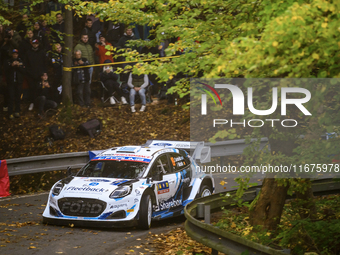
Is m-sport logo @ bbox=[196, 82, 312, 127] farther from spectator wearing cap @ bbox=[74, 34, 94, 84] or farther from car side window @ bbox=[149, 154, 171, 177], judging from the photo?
spectator wearing cap @ bbox=[74, 34, 94, 84]

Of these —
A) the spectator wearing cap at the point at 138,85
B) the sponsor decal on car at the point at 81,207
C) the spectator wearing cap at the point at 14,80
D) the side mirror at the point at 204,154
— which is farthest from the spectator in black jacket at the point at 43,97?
the sponsor decal on car at the point at 81,207

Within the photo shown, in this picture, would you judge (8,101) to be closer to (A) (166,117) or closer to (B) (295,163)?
A: (A) (166,117)

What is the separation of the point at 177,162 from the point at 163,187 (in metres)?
1.15

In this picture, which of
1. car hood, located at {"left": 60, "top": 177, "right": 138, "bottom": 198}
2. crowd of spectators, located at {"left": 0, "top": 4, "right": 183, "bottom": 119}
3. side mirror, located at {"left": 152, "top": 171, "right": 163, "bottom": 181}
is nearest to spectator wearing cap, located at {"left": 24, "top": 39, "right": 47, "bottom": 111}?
crowd of spectators, located at {"left": 0, "top": 4, "right": 183, "bottom": 119}

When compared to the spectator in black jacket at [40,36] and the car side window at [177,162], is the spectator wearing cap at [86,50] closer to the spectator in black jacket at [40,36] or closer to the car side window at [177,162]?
the spectator in black jacket at [40,36]

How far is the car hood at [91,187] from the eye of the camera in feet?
30.8

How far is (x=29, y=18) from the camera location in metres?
18.6

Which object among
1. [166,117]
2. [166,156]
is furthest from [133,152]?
[166,117]

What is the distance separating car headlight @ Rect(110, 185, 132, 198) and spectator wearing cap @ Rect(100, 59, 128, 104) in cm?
1026

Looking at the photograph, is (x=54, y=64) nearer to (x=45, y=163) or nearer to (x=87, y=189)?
(x=45, y=163)

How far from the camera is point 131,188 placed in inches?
377

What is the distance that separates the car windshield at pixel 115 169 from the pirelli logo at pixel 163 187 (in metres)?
0.48

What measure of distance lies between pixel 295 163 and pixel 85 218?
448 cm

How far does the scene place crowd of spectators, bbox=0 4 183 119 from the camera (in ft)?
59.2
